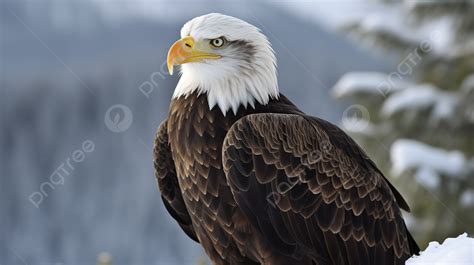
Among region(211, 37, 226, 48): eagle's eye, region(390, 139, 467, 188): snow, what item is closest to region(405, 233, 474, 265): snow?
region(211, 37, 226, 48): eagle's eye

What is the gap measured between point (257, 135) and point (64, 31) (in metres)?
14.7

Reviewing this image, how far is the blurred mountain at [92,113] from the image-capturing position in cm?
1391

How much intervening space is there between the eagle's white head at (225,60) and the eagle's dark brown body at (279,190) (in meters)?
0.07

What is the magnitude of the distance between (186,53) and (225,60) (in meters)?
0.22

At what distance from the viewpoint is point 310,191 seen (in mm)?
3988

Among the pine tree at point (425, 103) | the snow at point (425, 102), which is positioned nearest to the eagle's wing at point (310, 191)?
the pine tree at point (425, 103)

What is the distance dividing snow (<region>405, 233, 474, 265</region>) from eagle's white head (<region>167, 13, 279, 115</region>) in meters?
1.47

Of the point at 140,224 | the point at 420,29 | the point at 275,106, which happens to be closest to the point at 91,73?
the point at 140,224

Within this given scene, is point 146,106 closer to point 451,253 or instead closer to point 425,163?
point 425,163

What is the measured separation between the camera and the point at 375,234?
A: 13.5 ft

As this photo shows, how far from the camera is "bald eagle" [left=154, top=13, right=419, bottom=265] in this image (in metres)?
3.93

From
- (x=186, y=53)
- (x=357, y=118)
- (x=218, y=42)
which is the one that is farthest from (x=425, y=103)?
(x=186, y=53)

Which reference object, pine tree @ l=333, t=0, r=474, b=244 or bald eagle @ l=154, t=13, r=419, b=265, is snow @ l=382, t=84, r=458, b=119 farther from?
bald eagle @ l=154, t=13, r=419, b=265

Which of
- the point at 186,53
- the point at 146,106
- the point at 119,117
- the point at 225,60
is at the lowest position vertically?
the point at 225,60
